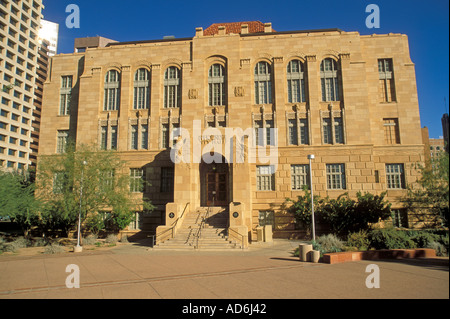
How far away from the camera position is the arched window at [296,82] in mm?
27669

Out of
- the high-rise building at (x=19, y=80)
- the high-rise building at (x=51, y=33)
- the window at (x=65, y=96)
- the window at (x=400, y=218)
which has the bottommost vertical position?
the window at (x=400, y=218)

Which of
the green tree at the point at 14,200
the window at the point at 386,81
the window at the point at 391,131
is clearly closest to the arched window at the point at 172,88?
the green tree at the point at 14,200

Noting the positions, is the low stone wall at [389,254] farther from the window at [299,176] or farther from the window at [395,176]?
the window at [395,176]

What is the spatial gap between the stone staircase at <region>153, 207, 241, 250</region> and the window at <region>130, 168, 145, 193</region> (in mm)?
4894

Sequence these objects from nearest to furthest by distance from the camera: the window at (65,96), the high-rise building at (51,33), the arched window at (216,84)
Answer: the arched window at (216,84) → the window at (65,96) → the high-rise building at (51,33)

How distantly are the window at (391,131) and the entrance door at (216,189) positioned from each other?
1447 cm

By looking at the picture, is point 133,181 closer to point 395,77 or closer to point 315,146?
point 315,146

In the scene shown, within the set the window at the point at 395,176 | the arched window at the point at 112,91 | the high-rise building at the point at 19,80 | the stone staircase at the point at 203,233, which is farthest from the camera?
the high-rise building at the point at 19,80

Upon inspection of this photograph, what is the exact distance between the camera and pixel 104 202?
21.7 metres

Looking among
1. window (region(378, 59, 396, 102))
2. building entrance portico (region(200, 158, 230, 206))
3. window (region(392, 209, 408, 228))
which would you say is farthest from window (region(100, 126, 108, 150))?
window (region(392, 209, 408, 228))

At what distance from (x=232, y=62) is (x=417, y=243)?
66.3 ft

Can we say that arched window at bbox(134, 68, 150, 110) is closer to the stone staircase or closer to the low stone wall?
the stone staircase

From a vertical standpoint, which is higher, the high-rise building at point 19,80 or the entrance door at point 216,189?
the high-rise building at point 19,80
